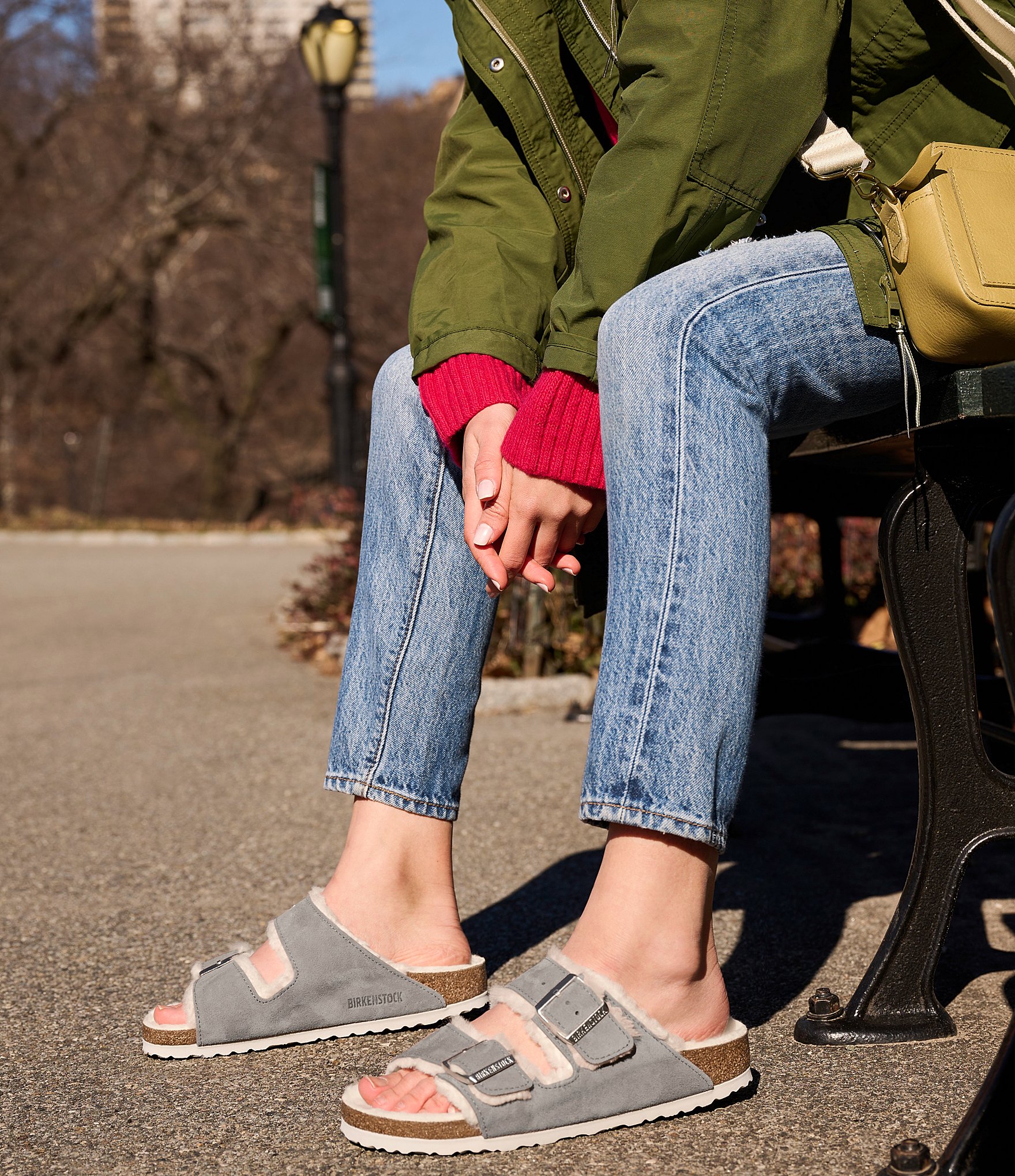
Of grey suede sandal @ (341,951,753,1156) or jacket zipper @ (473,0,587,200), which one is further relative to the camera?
jacket zipper @ (473,0,587,200)

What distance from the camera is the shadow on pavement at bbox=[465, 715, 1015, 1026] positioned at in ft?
5.80

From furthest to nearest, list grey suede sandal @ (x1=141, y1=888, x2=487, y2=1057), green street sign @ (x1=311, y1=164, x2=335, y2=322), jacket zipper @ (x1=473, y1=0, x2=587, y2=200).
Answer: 1. green street sign @ (x1=311, y1=164, x2=335, y2=322)
2. jacket zipper @ (x1=473, y1=0, x2=587, y2=200)
3. grey suede sandal @ (x1=141, y1=888, x2=487, y2=1057)

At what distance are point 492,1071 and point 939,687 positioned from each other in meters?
0.67

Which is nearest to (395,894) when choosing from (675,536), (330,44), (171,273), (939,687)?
(675,536)

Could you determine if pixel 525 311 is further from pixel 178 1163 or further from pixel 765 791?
pixel 765 791

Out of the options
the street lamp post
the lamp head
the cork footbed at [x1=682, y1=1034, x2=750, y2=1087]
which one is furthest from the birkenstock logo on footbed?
the lamp head

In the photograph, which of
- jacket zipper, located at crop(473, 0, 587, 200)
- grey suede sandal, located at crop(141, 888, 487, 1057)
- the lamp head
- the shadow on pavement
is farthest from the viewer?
the lamp head

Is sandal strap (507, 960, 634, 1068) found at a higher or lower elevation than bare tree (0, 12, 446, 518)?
lower

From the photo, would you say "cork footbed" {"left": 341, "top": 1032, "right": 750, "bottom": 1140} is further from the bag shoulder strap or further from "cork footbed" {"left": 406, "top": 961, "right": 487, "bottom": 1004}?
the bag shoulder strap

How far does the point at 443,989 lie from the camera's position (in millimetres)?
1577

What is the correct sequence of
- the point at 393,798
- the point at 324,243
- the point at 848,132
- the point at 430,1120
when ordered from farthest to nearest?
the point at 324,243 → the point at 393,798 → the point at 848,132 → the point at 430,1120

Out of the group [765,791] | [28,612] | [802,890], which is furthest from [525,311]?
[28,612]

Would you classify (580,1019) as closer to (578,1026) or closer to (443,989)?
(578,1026)

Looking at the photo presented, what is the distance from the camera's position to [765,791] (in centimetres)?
280
